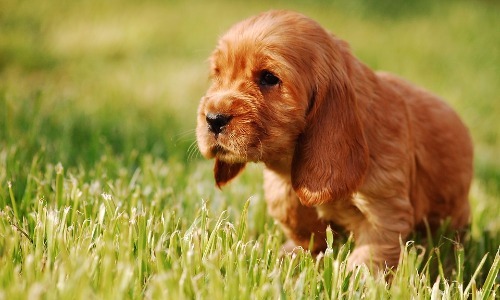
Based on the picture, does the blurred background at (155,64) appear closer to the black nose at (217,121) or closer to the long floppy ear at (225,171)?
the long floppy ear at (225,171)

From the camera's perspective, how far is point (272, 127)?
263 centimetres

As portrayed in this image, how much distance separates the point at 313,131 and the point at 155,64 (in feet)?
14.0

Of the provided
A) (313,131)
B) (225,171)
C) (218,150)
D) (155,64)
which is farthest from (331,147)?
(155,64)

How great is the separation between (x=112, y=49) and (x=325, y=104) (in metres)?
4.73

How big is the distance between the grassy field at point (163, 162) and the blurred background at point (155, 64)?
0.9 inches

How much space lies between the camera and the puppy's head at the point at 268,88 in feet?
8.46

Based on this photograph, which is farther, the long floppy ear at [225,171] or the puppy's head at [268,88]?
the long floppy ear at [225,171]

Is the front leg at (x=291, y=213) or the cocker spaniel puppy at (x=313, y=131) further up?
the cocker spaniel puppy at (x=313, y=131)

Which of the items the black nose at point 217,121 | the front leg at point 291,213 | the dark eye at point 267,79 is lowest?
the front leg at point 291,213

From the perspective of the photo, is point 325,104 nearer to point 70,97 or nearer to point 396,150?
point 396,150

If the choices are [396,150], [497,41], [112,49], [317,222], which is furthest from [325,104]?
[497,41]

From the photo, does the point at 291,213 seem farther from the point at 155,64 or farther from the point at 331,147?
the point at 155,64

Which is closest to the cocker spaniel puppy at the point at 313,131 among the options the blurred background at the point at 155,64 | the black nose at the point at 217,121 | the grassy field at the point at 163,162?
the black nose at the point at 217,121

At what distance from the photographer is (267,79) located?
8.84 ft
